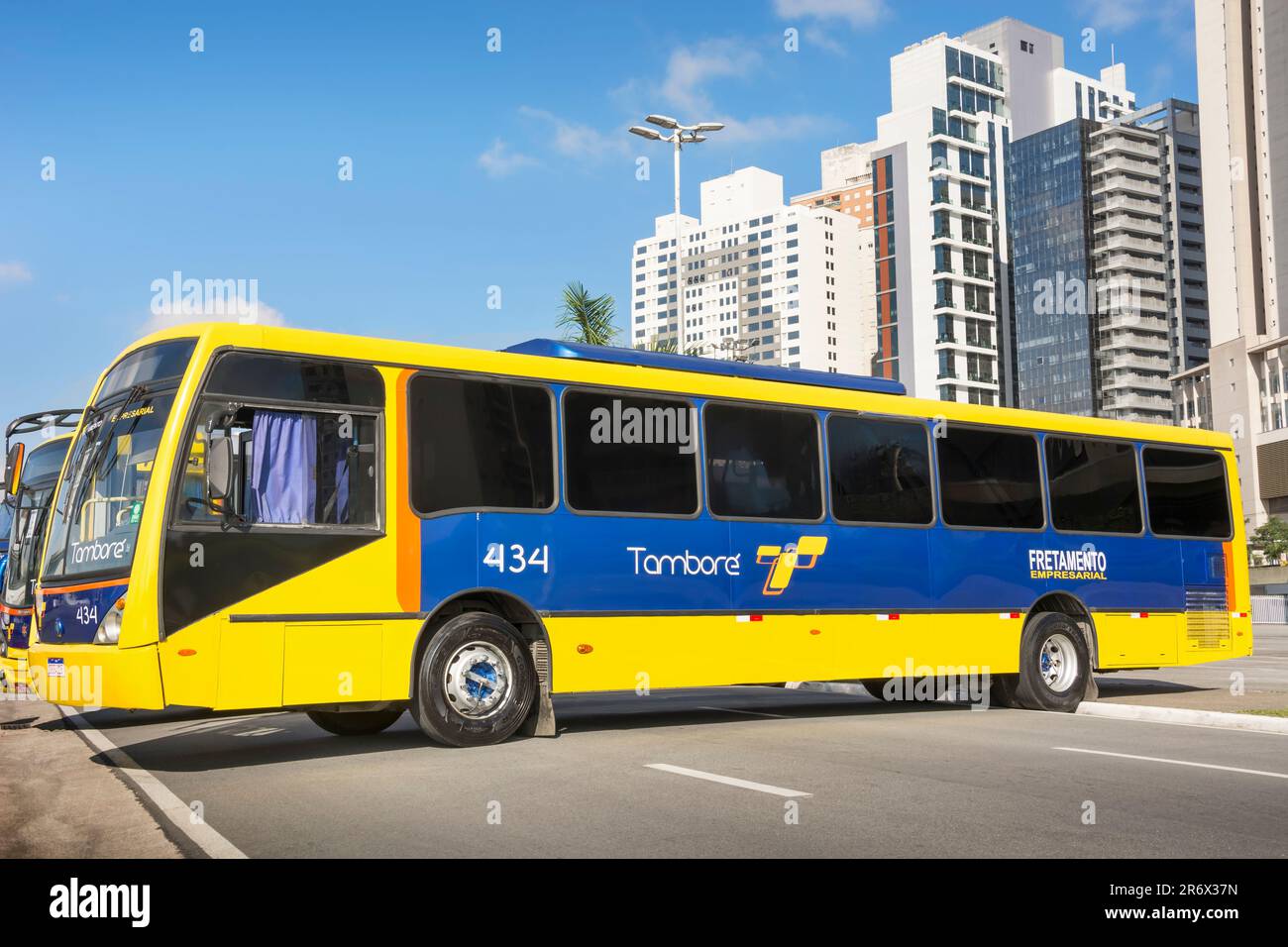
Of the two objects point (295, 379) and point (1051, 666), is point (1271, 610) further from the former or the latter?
point (295, 379)

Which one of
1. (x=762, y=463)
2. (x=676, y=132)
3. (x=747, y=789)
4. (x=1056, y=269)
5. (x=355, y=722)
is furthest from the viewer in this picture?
(x=1056, y=269)

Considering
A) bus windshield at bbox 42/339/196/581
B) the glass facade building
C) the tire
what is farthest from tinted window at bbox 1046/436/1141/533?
the glass facade building

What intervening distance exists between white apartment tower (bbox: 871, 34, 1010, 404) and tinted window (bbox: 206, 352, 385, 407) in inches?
4715

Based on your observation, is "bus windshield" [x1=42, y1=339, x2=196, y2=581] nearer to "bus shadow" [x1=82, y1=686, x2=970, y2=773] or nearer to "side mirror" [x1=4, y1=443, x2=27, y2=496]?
"bus shadow" [x1=82, y1=686, x2=970, y2=773]

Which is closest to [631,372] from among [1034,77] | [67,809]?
[67,809]

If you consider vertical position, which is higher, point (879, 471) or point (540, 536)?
point (879, 471)

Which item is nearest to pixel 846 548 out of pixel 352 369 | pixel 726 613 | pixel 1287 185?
pixel 726 613

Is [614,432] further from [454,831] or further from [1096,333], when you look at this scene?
[1096,333]

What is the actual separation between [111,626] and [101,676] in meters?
0.34

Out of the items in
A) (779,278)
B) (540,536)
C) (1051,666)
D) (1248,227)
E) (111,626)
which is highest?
(779,278)

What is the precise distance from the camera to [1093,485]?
15.6 m

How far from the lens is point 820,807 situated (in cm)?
749

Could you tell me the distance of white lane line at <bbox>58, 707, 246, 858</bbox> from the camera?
247 inches

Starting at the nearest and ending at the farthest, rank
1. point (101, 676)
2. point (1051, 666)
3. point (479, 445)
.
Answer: point (101, 676), point (479, 445), point (1051, 666)
